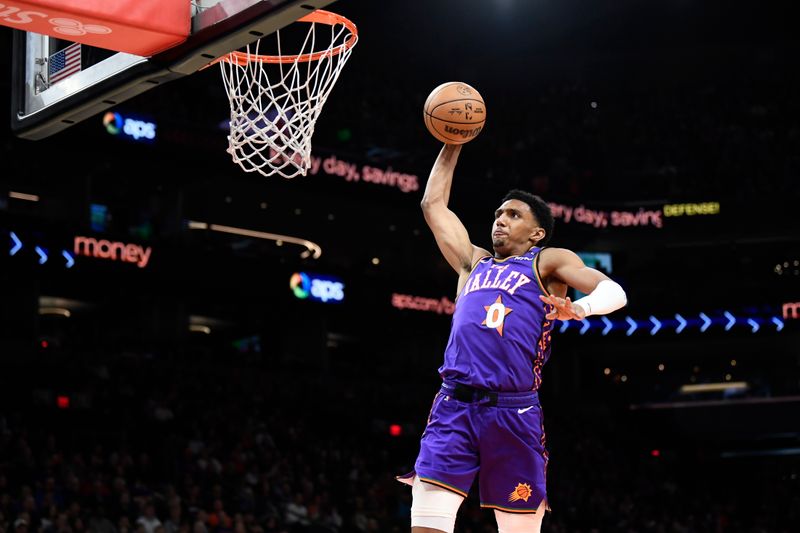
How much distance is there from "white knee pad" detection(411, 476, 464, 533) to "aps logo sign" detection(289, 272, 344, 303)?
1798cm

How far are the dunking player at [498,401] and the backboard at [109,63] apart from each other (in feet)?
5.11

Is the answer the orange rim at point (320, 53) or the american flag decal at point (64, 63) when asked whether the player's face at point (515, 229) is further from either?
the american flag decal at point (64, 63)

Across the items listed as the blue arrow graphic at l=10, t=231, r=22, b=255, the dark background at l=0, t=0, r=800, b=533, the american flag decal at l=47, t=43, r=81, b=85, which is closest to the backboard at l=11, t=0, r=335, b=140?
the american flag decal at l=47, t=43, r=81, b=85

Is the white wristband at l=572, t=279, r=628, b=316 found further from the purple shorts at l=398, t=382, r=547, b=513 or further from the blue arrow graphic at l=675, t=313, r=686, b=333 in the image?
the blue arrow graphic at l=675, t=313, r=686, b=333

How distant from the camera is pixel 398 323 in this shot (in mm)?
25625

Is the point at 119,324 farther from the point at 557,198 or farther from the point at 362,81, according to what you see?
the point at 557,198

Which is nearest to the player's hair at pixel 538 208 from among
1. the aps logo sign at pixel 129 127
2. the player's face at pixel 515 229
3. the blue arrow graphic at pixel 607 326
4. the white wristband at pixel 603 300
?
the player's face at pixel 515 229

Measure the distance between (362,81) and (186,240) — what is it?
8.21 meters

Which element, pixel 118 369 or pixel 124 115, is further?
pixel 124 115

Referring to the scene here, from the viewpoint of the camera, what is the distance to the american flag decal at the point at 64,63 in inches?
244

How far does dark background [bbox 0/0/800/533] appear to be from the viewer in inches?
650

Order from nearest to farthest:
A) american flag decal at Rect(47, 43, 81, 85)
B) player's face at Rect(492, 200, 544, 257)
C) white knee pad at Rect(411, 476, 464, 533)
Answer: white knee pad at Rect(411, 476, 464, 533)
player's face at Rect(492, 200, 544, 257)
american flag decal at Rect(47, 43, 81, 85)

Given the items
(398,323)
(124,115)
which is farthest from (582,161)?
(124,115)

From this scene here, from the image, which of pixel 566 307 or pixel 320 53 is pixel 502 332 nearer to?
pixel 566 307
